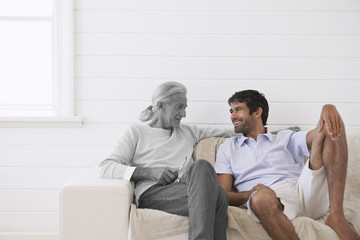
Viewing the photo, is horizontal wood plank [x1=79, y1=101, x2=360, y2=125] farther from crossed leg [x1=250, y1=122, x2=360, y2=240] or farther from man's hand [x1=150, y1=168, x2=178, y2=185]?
crossed leg [x1=250, y1=122, x2=360, y2=240]

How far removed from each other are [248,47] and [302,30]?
0.42m

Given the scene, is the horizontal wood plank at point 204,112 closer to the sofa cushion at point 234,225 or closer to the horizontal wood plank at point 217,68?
the horizontal wood plank at point 217,68

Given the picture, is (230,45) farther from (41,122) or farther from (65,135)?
(41,122)

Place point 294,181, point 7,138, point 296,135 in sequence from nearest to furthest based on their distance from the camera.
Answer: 1. point 294,181
2. point 296,135
3. point 7,138

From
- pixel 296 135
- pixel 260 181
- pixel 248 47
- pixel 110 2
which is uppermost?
pixel 110 2

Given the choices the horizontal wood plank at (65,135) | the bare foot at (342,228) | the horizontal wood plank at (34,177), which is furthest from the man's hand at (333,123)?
the horizontal wood plank at (34,177)

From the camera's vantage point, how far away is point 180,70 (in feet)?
9.73

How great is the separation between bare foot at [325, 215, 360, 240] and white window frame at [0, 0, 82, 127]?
181 centimetres

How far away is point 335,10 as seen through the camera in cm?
297

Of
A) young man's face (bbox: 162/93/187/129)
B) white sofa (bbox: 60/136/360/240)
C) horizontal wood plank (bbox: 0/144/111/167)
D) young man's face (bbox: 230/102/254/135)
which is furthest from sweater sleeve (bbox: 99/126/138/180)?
young man's face (bbox: 230/102/254/135)

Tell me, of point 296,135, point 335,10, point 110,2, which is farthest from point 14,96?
point 335,10

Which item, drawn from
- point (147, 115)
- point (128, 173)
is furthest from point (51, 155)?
point (128, 173)

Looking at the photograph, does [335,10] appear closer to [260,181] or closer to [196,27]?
[196,27]

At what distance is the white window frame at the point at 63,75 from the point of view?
2910 mm
